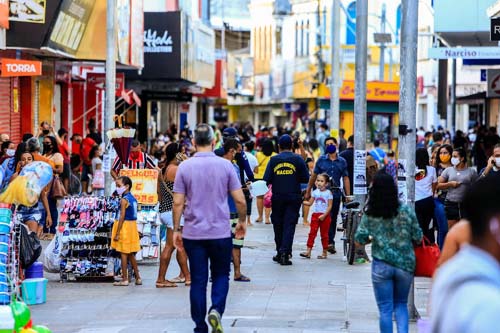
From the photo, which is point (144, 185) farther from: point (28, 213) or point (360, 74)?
point (360, 74)

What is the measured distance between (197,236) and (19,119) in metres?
16.4

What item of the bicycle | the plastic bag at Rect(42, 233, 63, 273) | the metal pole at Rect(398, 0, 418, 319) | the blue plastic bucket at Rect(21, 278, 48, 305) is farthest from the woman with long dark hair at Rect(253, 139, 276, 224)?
the metal pole at Rect(398, 0, 418, 319)

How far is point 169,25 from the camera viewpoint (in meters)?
34.7

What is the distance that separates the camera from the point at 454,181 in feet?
48.4

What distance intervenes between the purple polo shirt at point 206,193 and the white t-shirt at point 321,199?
6.92m

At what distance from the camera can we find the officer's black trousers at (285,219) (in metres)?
16.0

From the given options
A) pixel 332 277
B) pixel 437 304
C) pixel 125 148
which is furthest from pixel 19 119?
pixel 437 304

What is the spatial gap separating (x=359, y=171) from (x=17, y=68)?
256 inches

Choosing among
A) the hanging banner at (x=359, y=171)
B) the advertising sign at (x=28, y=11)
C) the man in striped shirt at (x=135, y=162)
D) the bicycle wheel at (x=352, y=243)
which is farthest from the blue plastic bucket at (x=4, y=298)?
the advertising sign at (x=28, y=11)

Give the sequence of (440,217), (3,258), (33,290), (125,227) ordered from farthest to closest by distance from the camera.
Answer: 1. (440,217)
2. (125,227)
3. (33,290)
4. (3,258)

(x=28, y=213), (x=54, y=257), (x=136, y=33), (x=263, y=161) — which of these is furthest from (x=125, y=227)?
(x=136, y=33)

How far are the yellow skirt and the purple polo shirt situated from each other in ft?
12.5

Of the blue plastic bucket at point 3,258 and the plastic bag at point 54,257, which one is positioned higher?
the blue plastic bucket at point 3,258

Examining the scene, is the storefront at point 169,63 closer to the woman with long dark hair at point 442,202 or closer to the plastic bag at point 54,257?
the woman with long dark hair at point 442,202
